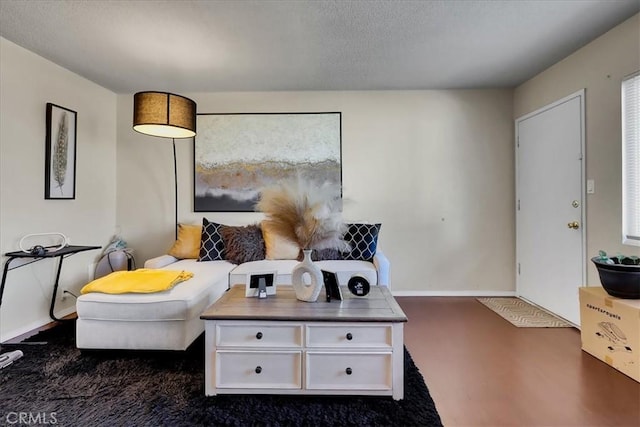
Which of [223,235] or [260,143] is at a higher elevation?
[260,143]

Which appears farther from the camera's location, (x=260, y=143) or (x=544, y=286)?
(x=260, y=143)

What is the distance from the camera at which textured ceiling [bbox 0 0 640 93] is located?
2107mm

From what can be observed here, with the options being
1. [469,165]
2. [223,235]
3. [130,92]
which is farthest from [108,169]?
[469,165]

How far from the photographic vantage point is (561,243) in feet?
9.52

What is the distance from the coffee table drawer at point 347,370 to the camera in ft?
5.43

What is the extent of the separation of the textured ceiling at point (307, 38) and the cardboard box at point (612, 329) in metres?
1.92

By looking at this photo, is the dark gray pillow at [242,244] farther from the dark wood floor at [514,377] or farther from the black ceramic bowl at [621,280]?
the black ceramic bowl at [621,280]

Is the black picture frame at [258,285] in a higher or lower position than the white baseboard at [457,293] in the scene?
higher

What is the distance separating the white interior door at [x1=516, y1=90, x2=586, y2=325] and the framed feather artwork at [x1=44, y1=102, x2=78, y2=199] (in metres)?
4.58

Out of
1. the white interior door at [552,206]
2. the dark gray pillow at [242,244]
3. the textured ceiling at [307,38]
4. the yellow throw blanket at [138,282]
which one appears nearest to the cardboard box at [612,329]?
the white interior door at [552,206]

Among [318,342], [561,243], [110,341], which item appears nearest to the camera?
[318,342]

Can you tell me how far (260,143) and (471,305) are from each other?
289 cm

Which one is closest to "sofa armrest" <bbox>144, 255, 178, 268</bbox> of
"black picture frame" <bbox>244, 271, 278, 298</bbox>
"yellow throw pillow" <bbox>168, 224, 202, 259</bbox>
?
"yellow throw pillow" <bbox>168, 224, 202, 259</bbox>

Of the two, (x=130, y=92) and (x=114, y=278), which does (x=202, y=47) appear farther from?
(x=114, y=278)
